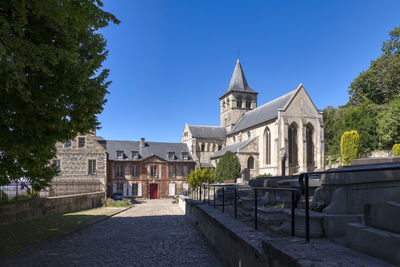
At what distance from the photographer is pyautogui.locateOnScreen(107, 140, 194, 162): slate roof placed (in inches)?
1628

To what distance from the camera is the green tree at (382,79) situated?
3916 centimetres

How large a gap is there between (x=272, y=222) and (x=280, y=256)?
2.63 m

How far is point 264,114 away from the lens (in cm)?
4156

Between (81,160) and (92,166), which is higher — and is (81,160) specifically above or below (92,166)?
above

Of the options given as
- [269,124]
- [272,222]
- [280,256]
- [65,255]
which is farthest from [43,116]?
[269,124]

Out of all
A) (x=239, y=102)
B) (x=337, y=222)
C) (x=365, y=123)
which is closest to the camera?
(x=337, y=222)

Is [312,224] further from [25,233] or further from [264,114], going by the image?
[264,114]

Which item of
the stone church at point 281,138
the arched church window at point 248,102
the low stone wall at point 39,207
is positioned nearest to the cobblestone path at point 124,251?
the low stone wall at point 39,207

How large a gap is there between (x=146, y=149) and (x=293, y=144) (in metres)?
20.6

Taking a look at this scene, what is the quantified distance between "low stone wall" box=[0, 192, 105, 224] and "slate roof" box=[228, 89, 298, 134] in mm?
25176

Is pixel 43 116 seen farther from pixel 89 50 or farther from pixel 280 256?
pixel 280 256

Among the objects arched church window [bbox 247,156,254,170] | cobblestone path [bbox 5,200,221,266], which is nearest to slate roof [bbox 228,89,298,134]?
arched church window [bbox 247,156,254,170]

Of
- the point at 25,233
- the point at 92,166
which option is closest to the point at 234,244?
the point at 25,233

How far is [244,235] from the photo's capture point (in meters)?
4.96
